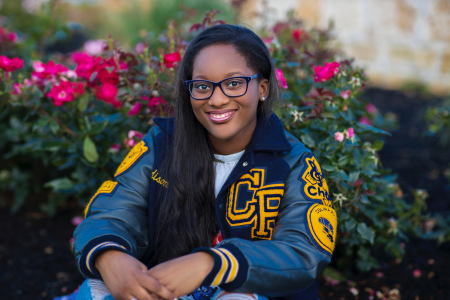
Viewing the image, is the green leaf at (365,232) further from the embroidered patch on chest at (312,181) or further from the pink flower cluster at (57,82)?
the pink flower cluster at (57,82)

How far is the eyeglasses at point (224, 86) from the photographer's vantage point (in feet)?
5.89

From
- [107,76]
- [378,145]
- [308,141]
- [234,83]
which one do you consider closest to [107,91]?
[107,76]

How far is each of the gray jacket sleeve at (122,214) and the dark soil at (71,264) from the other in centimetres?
93

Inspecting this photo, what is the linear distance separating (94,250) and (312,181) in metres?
0.84

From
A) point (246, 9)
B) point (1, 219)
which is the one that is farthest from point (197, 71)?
point (246, 9)

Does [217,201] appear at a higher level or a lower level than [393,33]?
lower

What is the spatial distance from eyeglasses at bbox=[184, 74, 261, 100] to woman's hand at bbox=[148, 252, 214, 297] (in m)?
0.64

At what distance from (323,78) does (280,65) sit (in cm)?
51

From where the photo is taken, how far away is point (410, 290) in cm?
253

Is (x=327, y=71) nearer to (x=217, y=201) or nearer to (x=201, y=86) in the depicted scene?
(x=201, y=86)

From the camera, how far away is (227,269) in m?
1.49

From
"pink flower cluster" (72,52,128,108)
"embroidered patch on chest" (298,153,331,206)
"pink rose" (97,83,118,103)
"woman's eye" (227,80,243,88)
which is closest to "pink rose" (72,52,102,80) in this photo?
"pink flower cluster" (72,52,128,108)

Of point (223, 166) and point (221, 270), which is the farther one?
point (223, 166)

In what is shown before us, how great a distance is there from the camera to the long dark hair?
188cm
